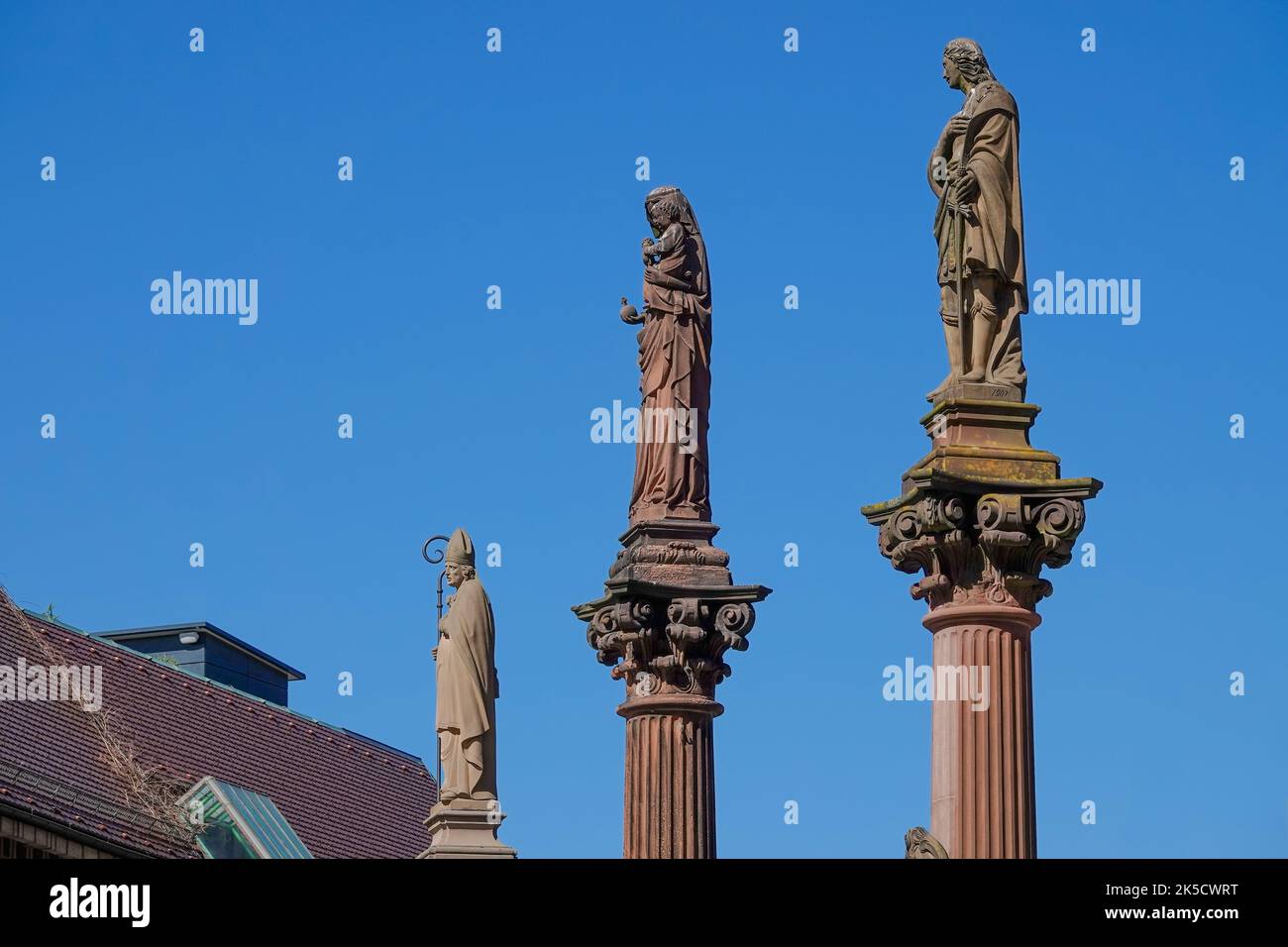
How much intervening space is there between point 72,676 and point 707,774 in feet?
124

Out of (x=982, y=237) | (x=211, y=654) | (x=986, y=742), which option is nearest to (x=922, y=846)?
(x=986, y=742)

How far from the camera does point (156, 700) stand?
7150cm

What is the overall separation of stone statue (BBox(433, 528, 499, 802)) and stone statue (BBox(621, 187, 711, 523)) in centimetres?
229

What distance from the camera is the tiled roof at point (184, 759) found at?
61.3 metres

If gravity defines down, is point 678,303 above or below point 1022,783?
above

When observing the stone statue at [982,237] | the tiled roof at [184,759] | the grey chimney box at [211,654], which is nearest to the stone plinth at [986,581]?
the stone statue at [982,237]

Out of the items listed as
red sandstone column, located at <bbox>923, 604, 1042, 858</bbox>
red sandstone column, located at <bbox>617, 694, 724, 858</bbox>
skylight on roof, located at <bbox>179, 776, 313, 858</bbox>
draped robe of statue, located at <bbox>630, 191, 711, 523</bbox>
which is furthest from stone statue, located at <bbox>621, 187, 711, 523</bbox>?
skylight on roof, located at <bbox>179, 776, 313, 858</bbox>

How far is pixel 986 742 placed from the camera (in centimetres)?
2500

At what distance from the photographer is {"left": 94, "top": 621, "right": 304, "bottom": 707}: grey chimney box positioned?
79.9m

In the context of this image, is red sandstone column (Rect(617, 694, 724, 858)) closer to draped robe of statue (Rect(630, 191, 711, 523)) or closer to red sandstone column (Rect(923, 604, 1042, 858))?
draped robe of statue (Rect(630, 191, 711, 523))

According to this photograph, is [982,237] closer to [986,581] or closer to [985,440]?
[985,440]
